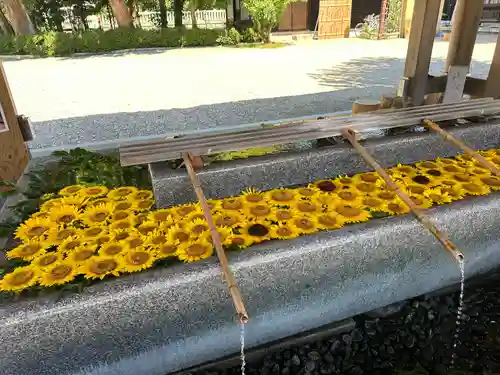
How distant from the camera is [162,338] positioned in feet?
6.97

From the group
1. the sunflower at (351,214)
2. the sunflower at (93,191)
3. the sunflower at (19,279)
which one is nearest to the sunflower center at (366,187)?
the sunflower at (351,214)

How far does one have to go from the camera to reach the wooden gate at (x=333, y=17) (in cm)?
1820

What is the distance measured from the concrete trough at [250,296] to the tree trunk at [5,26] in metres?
20.0

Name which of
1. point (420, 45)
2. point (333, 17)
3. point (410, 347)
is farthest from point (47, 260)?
point (333, 17)

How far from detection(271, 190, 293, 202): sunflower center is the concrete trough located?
15 centimetres

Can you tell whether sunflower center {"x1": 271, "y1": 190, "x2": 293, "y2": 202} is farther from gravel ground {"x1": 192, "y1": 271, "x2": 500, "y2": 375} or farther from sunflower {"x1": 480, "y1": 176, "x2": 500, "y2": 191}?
sunflower {"x1": 480, "y1": 176, "x2": 500, "y2": 191}

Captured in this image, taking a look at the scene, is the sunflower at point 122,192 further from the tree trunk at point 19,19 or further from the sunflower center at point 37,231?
the tree trunk at point 19,19

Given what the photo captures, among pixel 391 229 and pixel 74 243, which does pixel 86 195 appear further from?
pixel 391 229

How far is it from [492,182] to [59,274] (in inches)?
114

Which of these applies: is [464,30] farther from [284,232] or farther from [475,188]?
[284,232]

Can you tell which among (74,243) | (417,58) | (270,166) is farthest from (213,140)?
(417,58)

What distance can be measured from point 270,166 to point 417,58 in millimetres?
3182

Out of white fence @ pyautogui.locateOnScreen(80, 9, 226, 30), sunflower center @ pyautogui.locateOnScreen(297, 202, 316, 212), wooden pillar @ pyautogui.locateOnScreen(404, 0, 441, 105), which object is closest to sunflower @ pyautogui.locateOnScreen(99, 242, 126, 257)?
sunflower center @ pyautogui.locateOnScreen(297, 202, 316, 212)

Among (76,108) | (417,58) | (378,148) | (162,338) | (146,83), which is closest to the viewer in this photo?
(162,338)
